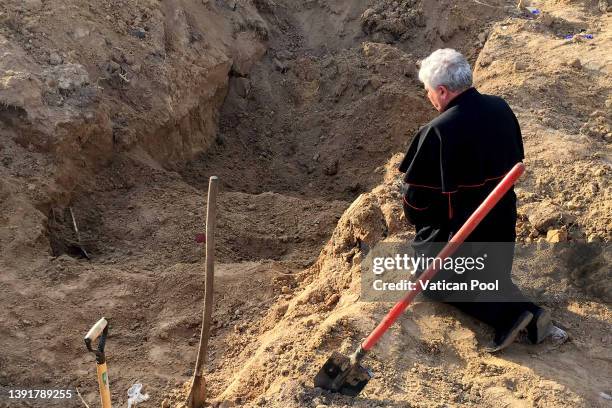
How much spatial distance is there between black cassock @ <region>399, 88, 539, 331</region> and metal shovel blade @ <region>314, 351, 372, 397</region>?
0.80 metres

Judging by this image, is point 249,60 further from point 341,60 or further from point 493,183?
point 493,183

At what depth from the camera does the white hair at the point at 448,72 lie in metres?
3.29

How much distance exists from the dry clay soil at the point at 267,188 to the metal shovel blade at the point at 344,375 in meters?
0.07

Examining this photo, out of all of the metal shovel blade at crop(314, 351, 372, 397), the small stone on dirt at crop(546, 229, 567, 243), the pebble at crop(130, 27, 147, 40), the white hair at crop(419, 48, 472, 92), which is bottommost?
the metal shovel blade at crop(314, 351, 372, 397)

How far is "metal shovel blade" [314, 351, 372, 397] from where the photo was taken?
316 centimetres

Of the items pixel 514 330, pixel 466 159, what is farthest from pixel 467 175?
pixel 514 330

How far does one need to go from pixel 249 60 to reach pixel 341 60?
1138mm

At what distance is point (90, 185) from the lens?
5777 mm

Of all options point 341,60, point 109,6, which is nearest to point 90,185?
point 109,6

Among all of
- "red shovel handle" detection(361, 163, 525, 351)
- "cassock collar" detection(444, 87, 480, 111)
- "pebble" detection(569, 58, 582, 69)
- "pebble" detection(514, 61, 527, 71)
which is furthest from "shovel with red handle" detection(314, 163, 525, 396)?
"pebble" detection(569, 58, 582, 69)

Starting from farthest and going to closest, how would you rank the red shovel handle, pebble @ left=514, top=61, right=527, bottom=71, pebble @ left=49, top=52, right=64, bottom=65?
pebble @ left=514, top=61, right=527, bottom=71
pebble @ left=49, top=52, right=64, bottom=65
the red shovel handle

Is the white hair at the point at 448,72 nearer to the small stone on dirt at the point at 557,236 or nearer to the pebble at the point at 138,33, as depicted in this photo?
the small stone on dirt at the point at 557,236

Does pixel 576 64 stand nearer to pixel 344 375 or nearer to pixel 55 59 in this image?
pixel 344 375

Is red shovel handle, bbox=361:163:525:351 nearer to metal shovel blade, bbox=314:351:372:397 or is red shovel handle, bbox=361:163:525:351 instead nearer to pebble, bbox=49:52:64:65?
metal shovel blade, bbox=314:351:372:397
